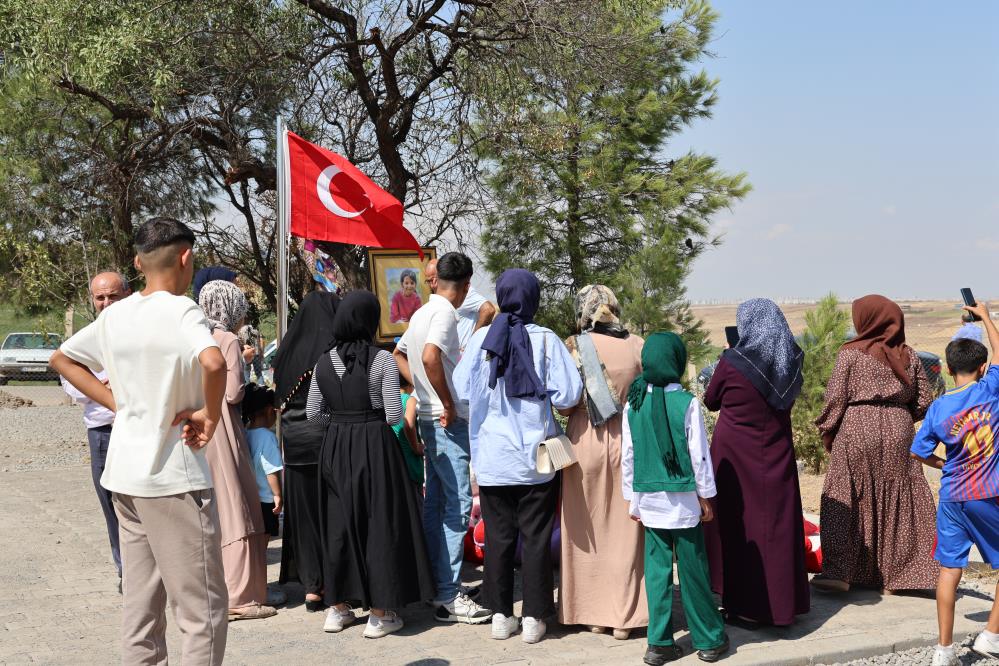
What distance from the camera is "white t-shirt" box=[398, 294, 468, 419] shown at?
5.47 metres

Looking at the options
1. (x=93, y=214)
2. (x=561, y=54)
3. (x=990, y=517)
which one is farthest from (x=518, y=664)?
(x=93, y=214)

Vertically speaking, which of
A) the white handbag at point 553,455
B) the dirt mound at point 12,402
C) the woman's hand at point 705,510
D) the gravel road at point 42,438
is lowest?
the gravel road at point 42,438

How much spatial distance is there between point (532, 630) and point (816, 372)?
6360 mm

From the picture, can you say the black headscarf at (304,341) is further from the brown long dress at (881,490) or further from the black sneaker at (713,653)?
the brown long dress at (881,490)

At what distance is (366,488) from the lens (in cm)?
519

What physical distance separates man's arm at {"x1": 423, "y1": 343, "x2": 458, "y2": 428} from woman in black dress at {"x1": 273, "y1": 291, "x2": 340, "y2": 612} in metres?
0.54

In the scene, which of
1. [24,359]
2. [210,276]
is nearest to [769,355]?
[210,276]

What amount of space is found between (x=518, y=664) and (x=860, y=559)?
2305 millimetres

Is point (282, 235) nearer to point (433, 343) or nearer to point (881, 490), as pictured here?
point (433, 343)

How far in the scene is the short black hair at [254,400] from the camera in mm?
5801

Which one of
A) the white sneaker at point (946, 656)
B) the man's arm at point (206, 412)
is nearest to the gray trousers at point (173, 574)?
the man's arm at point (206, 412)

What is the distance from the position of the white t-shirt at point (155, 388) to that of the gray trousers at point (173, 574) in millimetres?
75

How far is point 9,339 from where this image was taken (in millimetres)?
30234

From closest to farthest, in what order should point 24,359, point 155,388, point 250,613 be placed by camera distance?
1. point 155,388
2. point 250,613
3. point 24,359
